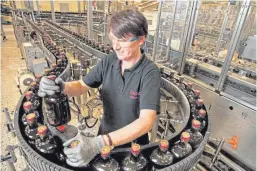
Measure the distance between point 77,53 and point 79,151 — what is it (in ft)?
7.18

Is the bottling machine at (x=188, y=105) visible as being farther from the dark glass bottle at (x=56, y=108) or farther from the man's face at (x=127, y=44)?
the man's face at (x=127, y=44)

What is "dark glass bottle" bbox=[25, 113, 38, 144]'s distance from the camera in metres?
0.82

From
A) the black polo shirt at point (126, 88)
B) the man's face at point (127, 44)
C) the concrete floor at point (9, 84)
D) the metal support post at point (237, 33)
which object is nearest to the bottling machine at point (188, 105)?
the metal support post at point (237, 33)

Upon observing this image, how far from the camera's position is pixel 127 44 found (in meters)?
0.82

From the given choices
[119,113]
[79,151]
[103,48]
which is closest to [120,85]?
[119,113]

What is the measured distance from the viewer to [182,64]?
2.57 meters

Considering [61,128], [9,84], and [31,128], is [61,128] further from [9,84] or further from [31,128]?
[9,84]

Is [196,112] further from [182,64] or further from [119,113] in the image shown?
[182,64]

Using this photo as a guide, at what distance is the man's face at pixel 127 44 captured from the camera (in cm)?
81

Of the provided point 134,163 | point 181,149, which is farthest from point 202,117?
point 134,163

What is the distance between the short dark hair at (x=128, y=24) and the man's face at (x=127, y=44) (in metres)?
0.02

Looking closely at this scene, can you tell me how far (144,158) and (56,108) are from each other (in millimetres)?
506

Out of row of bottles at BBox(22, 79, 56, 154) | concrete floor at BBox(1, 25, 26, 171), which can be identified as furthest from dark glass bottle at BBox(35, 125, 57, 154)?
concrete floor at BBox(1, 25, 26, 171)

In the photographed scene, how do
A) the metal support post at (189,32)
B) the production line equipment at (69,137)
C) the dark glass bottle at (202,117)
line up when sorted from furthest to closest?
the metal support post at (189,32), the dark glass bottle at (202,117), the production line equipment at (69,137)
